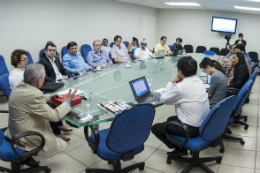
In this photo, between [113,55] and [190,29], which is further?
[190,29]

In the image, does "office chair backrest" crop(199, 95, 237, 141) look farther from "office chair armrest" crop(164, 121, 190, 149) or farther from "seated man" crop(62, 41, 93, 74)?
"seated man" crop(62, 41, 93, 74)

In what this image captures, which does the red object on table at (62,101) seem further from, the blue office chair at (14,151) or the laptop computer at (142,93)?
the laptop computer at (142,93)

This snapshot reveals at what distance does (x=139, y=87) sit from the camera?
2705mm

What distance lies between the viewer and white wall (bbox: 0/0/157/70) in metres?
5.08

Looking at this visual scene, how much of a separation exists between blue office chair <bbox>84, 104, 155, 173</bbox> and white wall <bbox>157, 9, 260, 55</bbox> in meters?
9.35

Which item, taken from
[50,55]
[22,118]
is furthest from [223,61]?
[22,118]

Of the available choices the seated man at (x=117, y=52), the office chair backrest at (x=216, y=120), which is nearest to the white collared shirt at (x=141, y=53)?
the seated man at (x=117, y=52)

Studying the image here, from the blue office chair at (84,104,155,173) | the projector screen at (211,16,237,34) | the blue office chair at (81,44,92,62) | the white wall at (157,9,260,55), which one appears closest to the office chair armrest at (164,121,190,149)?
the blue office chair at (84,104,155,173)

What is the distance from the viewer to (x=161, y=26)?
11.5 meters

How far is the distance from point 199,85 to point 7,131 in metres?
2.07

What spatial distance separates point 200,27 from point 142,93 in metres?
8.94

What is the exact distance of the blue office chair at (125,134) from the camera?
183 cm

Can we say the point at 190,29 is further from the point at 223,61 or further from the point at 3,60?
the point at 3,60

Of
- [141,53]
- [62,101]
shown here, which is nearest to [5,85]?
[62,101]
